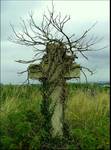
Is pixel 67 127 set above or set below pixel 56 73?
below

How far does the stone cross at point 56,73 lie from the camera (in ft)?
26.9

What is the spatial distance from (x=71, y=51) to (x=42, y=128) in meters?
1.45

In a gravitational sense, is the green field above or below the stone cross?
below

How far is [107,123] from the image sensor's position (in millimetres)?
8711

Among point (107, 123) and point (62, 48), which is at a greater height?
point (62, 48)

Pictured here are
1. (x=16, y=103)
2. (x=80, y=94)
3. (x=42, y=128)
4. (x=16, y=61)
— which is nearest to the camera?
(x=42, y=128)

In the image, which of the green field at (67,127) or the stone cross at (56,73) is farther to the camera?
the stone cross at (56,73)

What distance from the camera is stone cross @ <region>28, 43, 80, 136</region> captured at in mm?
8188

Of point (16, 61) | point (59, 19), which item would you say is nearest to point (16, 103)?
point (16, 61)

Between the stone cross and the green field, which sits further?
the stone cross

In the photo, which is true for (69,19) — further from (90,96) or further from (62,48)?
(90,96)

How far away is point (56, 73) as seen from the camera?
8.31 metres

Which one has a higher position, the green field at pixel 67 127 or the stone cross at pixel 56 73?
the stone cross at pixel 56 73

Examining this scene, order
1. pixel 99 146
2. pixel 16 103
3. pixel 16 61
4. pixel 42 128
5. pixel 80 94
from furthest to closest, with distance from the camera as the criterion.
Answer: pixel 80 94, pixel 16 103, pixel 16 61, pixel 42 128, pixel 99 146
